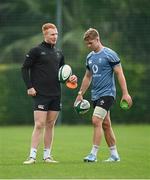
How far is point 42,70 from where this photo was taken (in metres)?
11.0

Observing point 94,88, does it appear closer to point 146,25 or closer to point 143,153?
point 143,153

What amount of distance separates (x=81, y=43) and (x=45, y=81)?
1179cm

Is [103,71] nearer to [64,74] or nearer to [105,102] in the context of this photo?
[105,102]

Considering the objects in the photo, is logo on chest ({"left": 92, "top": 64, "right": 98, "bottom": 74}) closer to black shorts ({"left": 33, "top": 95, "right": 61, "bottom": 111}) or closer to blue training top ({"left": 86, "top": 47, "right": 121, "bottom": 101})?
blue training top ({"left": 86, "top": 47, "right": 121, "bottom": 101})

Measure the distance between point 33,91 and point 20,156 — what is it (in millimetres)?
1476

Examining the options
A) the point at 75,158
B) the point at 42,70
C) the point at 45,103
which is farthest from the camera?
the point at 75,158

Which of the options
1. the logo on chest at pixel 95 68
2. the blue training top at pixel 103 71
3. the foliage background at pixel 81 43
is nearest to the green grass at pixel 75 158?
the blue training top at pixel 103 71

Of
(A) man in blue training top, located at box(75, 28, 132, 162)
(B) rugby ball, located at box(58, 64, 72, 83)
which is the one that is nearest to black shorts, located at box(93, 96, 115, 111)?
(A) man in blue training top, located at box(75, 28, 132, 162)

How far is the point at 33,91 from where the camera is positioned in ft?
35.7

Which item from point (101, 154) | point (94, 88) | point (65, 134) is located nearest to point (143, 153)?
point (101, 154)

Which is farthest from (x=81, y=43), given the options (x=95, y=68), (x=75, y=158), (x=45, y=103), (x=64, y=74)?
(x=45, y=103)

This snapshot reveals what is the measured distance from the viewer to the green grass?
941 centimetres

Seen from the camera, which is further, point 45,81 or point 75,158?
point 75,158

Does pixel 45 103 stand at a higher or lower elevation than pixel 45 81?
lower
